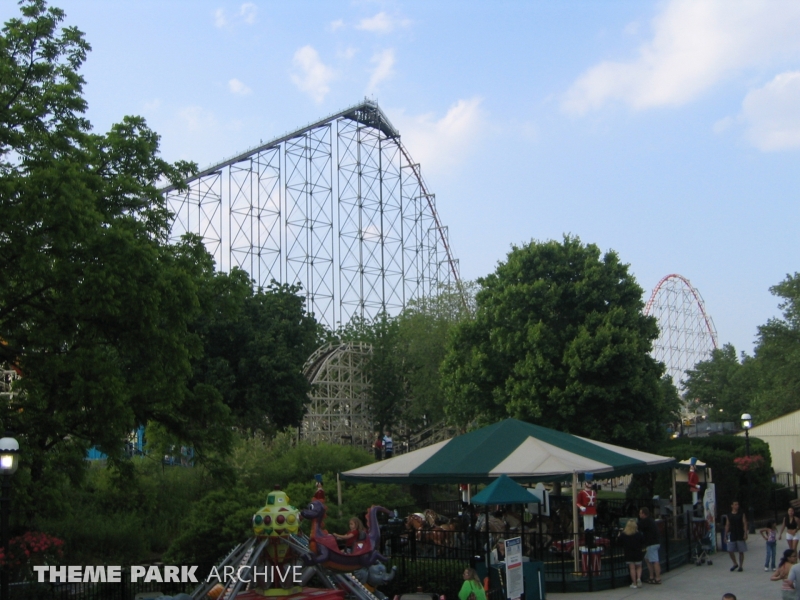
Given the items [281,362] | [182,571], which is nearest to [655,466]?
[182,571]

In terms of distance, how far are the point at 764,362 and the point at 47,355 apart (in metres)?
44.2

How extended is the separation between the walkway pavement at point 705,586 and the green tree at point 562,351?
12224 mm

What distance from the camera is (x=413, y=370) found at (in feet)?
143

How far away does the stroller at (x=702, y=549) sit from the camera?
17.7m

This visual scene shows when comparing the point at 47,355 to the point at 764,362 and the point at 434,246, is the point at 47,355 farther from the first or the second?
the point at 764,362

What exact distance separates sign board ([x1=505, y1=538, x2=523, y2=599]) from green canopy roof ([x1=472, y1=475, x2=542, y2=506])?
1.04 m

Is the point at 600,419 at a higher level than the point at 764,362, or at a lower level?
lower

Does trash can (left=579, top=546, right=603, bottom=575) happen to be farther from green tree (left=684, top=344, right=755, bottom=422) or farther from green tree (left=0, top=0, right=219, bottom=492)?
green tree (left=684, top=344, right=755, bottom=422)

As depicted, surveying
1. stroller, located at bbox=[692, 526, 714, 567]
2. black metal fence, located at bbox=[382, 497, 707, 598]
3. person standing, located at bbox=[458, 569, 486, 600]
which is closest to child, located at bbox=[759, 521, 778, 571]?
stroller, located at bbox=[692, 526, 714, 567]

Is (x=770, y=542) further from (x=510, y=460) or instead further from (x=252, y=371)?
(x=252, y=371)

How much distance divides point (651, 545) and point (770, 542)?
2.40 meters

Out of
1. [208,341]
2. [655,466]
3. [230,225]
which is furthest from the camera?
[230,225]

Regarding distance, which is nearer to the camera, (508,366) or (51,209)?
(51,209)

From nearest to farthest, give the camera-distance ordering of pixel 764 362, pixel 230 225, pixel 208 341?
pixel 208 341, pixel 230 225, pixel 764 362
